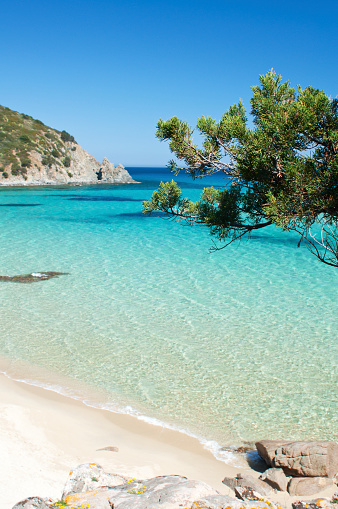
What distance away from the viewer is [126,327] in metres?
12.2

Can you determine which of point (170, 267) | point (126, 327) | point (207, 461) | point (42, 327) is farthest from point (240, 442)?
Answer: point (170, 267)

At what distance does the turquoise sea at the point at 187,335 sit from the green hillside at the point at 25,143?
56.3 metres


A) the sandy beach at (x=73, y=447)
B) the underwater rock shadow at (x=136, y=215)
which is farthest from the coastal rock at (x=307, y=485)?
the underwater rock shadow at (x=136, y=215)

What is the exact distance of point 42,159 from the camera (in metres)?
79.6

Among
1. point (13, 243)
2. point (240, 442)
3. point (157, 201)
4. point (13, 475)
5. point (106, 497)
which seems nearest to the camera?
point (106, 497)

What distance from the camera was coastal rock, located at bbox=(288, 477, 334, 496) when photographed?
18.3 ft

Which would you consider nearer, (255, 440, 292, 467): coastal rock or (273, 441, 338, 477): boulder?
(273, 441, 338, 477): boulder

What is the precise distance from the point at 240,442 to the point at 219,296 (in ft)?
26.5

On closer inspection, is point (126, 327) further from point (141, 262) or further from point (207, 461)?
point (141, 262)

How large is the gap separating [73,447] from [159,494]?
256cm

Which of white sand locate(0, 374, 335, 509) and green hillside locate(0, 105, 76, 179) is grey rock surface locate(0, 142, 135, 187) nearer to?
green hillside locate(0, 105, 76, 179)

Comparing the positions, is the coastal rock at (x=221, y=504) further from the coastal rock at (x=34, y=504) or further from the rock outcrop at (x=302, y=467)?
the coastal rock at (x=34, y=504)

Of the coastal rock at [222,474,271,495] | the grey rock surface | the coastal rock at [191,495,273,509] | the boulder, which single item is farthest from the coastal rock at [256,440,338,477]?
the grey rock surface

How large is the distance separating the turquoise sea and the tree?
131 inches
